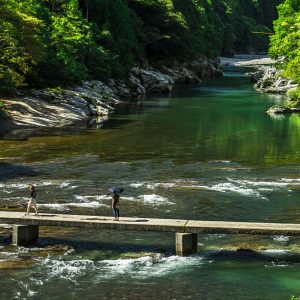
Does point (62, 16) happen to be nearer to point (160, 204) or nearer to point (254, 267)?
point (160, 204)

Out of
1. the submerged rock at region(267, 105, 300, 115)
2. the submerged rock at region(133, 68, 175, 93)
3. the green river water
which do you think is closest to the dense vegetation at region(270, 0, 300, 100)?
the submerged rock at region(267, 105, 300, 115)

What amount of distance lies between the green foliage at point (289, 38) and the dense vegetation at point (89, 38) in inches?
1053

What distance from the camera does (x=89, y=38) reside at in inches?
3565

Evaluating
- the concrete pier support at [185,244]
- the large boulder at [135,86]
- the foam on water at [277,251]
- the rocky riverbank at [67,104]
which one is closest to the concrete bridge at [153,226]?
the concrete pier support at [185,244]

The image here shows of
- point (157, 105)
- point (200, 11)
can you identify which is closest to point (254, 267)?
point (157, 105)

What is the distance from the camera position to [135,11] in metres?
125

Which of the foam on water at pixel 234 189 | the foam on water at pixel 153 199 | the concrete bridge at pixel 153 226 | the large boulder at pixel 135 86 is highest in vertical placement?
the large boulder at pixel 135 86

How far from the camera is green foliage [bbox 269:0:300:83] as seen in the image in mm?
71438

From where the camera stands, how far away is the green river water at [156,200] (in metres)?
21.7

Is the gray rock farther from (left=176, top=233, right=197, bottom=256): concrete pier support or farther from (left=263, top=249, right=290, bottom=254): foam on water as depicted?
(left=176, top=233, right=197, bottom=256): concrete pier support

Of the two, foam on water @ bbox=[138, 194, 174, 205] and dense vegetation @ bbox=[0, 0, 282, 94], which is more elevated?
dense vegetation @ bbox=[0, 0, 282, 94]

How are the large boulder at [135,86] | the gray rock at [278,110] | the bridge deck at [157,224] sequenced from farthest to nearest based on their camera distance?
the large boulder at [135,86] → the gray rock at [278,110] → the bridge deck at [157,224]

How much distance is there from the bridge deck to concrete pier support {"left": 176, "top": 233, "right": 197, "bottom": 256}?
45 centimetres

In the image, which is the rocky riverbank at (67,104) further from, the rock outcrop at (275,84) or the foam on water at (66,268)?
the foam on water at (66,268)
